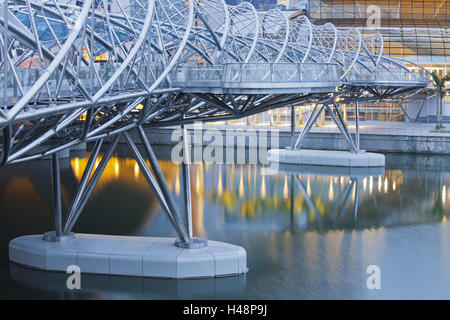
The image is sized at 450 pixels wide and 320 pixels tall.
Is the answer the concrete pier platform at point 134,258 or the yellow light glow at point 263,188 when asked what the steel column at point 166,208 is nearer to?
the concrete pier platform at point 134,258

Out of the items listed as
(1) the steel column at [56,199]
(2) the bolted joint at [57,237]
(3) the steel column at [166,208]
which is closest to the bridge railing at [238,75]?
(3) the steel column at [166,208]

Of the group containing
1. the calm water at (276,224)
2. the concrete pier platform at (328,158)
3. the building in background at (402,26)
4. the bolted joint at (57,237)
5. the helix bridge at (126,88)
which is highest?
the building in background at (402,26)

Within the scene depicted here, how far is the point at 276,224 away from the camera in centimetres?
3594

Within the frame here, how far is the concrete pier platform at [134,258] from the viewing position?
26250mm

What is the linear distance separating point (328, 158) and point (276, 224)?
20749 mm

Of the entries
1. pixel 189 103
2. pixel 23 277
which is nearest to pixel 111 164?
pixel 189 103

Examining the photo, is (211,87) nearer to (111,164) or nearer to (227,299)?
(227,299)

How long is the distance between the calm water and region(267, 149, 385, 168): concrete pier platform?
1.41 metres

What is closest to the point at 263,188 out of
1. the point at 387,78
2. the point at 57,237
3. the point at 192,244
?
the point at 387,78

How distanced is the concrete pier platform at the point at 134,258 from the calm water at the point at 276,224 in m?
0.35

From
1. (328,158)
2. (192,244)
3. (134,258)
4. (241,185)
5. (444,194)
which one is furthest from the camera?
(328,158)

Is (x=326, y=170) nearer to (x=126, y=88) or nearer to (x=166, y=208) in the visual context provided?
(x=166, y=208)

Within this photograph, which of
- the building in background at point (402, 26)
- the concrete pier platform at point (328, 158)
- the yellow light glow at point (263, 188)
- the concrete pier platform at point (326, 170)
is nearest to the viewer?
the yellow light glow at point (263, 188)
